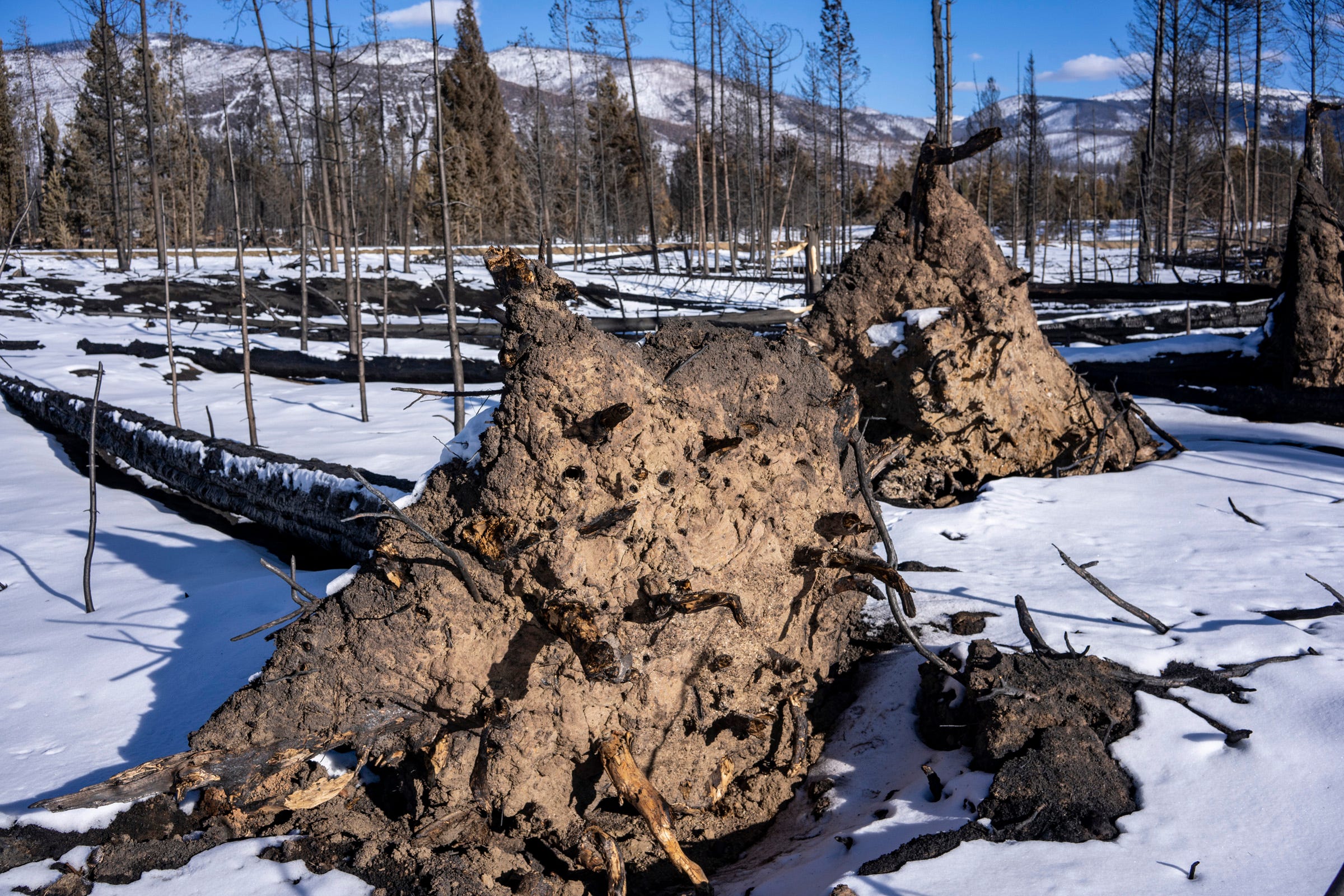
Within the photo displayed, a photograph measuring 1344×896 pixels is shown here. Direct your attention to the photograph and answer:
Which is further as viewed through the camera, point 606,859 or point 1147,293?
point 1147,293

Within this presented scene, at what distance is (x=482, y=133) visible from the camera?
39.5m

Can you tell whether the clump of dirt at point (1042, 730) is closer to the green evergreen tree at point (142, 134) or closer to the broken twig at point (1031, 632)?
the broken twig at point (1031, 632)

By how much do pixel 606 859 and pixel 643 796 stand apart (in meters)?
0.23

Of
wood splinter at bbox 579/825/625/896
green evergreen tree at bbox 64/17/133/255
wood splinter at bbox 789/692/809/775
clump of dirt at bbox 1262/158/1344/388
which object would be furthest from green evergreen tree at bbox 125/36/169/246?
wood splinter at bbox 579/825/625/896

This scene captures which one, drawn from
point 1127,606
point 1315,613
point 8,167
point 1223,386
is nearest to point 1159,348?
point 1223,386

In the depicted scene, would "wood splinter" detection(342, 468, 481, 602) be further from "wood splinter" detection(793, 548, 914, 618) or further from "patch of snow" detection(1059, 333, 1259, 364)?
"patch of snow" detection(1059, 333, 1259, 364)

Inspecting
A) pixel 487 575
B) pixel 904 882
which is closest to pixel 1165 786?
pixel 904 882

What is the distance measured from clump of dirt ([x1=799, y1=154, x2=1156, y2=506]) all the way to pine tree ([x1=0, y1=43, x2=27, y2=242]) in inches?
1335

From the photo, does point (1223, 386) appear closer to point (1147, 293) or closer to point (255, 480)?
point (255, 480)

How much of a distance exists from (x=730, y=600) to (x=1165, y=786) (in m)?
1.53

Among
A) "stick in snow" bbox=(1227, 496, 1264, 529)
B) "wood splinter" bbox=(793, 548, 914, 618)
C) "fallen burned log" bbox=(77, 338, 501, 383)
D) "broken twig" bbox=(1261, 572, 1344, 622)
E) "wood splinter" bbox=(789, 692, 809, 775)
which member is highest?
"fallen burned log" bbox=(77, 338, 501, 383)

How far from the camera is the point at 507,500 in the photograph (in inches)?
123

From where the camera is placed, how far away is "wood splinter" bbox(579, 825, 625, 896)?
8.95ft

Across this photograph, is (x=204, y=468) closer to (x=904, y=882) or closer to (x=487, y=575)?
(x=487, y=575)
